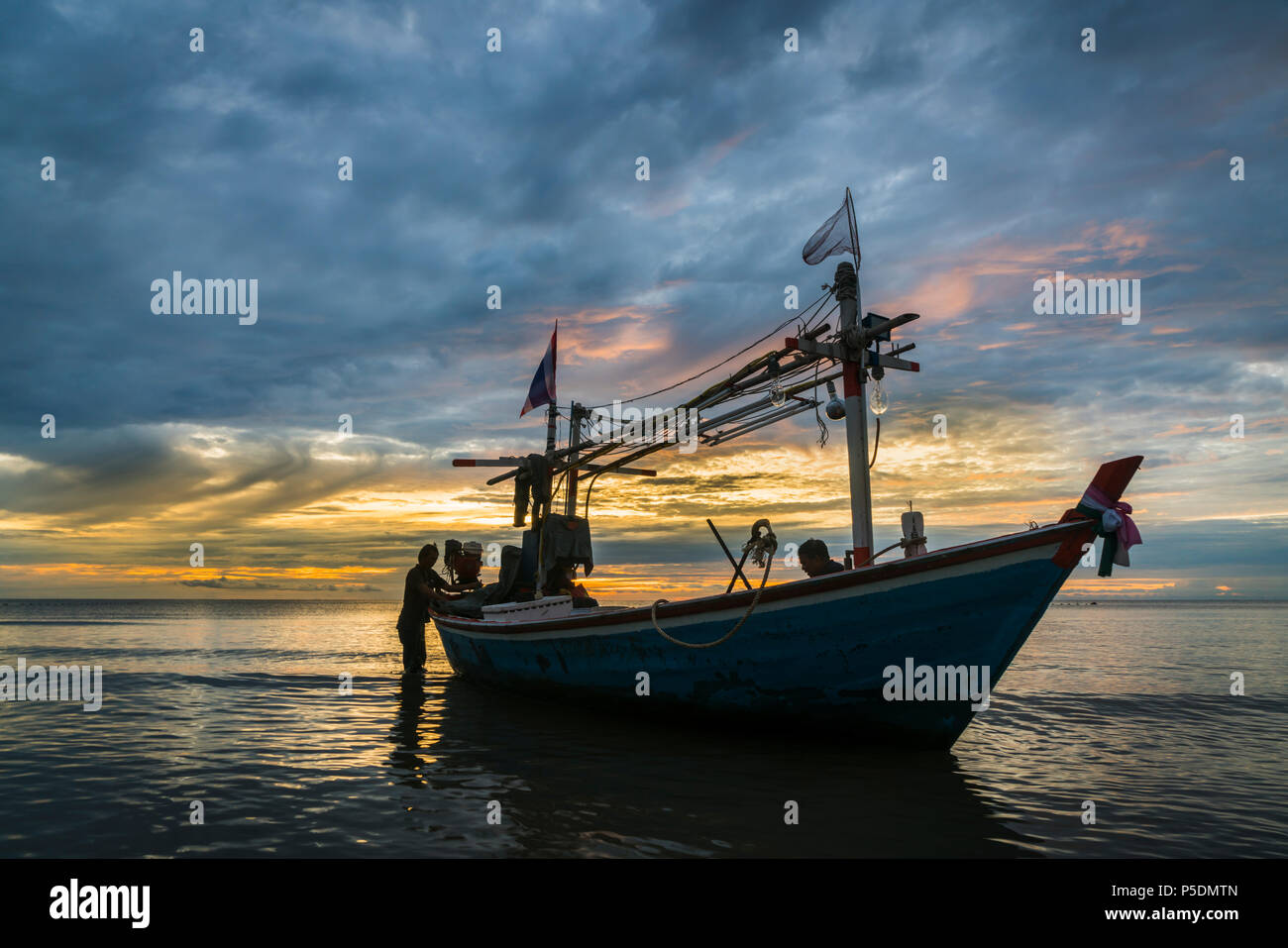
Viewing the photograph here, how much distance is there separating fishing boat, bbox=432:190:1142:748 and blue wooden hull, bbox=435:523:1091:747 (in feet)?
0.05

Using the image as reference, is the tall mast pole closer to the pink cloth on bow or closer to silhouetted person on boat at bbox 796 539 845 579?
silhouetted person on boat at bbox 796 539 845 579

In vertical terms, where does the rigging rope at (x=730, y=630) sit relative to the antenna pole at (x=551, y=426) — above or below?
below

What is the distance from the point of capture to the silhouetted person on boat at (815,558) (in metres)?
8.43

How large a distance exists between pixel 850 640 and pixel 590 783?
320 cm

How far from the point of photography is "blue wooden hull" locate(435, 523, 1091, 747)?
6.59 meters

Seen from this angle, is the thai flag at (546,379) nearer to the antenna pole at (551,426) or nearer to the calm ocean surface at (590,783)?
the antenna pole at (551,426)

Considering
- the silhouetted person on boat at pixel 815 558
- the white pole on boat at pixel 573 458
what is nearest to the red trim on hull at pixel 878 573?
the silhouetted person on boat at pixel 815 558


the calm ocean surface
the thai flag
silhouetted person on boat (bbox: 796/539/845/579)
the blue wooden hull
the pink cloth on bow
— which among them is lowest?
the calm ocean surface

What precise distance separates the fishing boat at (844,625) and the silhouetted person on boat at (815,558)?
0.58 metres

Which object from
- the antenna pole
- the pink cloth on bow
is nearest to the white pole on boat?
the antenna pole

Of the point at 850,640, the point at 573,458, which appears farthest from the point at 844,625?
the point at 573,458
